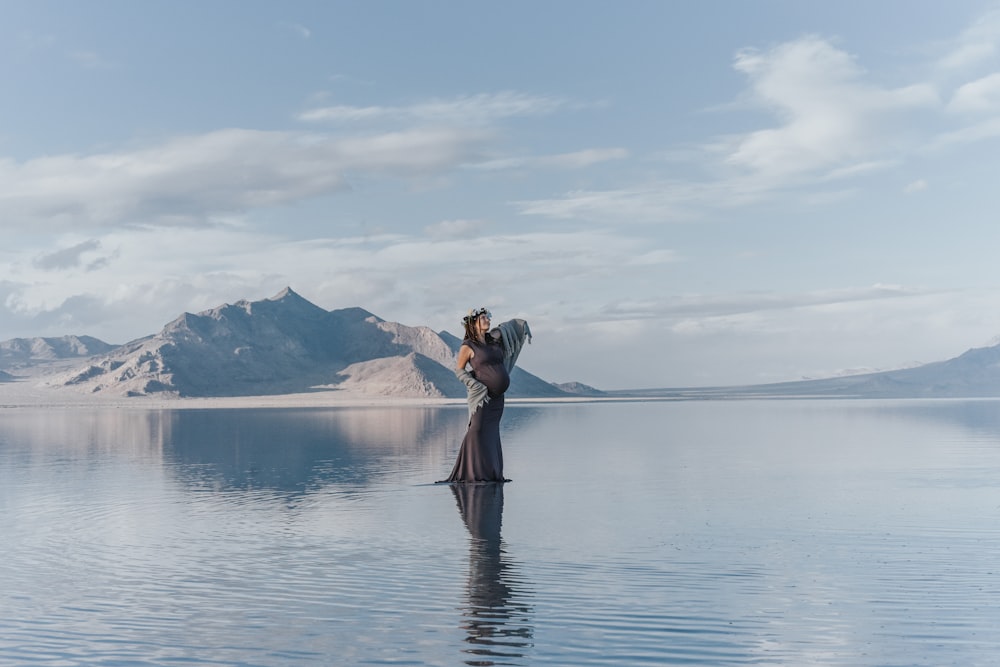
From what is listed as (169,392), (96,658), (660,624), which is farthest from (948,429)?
(169,392)

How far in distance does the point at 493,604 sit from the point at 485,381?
525 inches

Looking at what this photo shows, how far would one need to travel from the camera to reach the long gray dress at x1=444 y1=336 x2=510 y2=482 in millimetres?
25531

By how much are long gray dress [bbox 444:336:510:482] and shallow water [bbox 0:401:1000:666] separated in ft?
3.30

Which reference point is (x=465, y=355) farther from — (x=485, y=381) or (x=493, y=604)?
(x=493, y=604)

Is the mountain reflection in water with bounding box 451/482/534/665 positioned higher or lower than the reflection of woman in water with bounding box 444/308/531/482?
lower

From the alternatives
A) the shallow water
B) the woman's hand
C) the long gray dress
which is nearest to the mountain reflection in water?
the shallow water

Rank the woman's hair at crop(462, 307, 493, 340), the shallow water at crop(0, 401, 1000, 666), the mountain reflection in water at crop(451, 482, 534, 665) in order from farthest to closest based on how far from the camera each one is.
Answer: the woman's hair at crop(462, 307, 493, 340), the shallow water at crop(0, 401, 1000, 666), the mountain reflection in water at crop(451, 482, 534, 665)

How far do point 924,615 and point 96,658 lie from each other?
9.16m

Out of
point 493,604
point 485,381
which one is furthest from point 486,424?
point 493,604

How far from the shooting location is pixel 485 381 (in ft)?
84.2

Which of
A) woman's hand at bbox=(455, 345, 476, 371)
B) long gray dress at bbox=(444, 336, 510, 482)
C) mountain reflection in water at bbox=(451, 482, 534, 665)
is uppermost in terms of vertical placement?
woman's hand at bbox=(455, 345, 476, 371)

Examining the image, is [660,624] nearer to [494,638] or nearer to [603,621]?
[603,621]

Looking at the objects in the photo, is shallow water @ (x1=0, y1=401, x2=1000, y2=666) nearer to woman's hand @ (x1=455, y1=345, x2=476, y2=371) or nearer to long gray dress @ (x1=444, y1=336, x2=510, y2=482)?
long gray dress @ (x1=444, y1=336, x2=510, y2=482)

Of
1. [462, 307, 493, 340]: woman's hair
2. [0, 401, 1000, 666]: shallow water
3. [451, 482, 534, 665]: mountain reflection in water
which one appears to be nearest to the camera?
[451, 482, 534, 665]: mountain reflection in water
